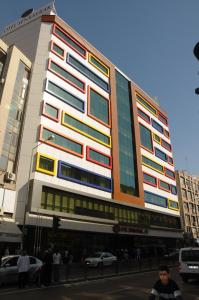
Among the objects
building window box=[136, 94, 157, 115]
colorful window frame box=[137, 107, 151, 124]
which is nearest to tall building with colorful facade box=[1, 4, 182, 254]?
colorful window frame box=[137, 107, 151, 124]

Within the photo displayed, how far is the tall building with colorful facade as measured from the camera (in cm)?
3141

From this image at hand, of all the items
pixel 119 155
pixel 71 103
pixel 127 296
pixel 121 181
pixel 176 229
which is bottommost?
pixel 127 296

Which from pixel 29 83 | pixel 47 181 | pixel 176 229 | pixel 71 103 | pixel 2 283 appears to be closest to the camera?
pixel 2 283

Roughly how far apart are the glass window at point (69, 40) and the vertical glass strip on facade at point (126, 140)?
409 inches

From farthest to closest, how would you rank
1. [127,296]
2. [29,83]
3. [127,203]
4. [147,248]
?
[147,248], [127,203], [29,83], [127,296]

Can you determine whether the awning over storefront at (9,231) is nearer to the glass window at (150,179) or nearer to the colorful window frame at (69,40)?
the colorful window frame at (69,40)

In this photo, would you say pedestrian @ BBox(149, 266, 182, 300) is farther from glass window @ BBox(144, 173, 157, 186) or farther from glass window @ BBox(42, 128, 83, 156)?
glass window @ BBox(144, 173, 157, 186)

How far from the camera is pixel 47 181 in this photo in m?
31.7

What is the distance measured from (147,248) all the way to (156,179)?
42.0 feet

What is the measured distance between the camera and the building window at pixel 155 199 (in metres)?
50.3

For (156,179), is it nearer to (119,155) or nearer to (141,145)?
(141,145)

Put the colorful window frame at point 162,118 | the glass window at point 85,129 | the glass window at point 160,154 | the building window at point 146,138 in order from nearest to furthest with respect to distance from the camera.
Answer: the glass window at point 85,129
the building window at point 146,138
the glass window at point 160,154
the colorful window frame at point 162,118

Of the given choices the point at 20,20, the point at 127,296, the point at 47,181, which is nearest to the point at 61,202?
the point at 47,181

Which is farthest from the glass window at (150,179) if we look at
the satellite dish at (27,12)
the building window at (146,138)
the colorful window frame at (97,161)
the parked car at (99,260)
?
the satellite dish at (27,12)
